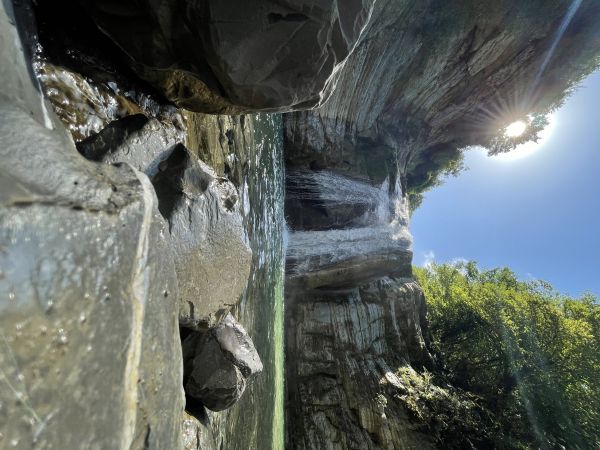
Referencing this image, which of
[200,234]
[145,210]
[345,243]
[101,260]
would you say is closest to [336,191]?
[345,243]

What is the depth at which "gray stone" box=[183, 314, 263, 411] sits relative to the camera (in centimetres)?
308

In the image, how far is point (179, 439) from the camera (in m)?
1.80

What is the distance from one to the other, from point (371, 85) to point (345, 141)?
6.20 feet

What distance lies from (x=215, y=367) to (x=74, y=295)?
7.02 ft

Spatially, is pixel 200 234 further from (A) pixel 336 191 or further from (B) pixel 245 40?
(A) pixel 336 191

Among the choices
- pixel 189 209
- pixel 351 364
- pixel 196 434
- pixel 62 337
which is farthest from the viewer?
pixel 351 364

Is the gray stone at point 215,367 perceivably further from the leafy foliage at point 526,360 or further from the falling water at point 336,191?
the leafy foliage at point 526,360

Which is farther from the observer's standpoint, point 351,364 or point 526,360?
point 526,360

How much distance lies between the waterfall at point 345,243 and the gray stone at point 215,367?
7.06 m

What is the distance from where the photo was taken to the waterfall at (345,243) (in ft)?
35.4

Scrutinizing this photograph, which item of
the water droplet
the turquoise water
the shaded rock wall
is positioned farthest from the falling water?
the water droplet

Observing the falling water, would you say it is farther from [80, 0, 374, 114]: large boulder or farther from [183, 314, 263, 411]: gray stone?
[80, 0, 374, 114]: large boulder

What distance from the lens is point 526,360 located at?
1533 centimetres

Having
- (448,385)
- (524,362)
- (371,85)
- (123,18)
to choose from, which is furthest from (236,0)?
(524,362)
